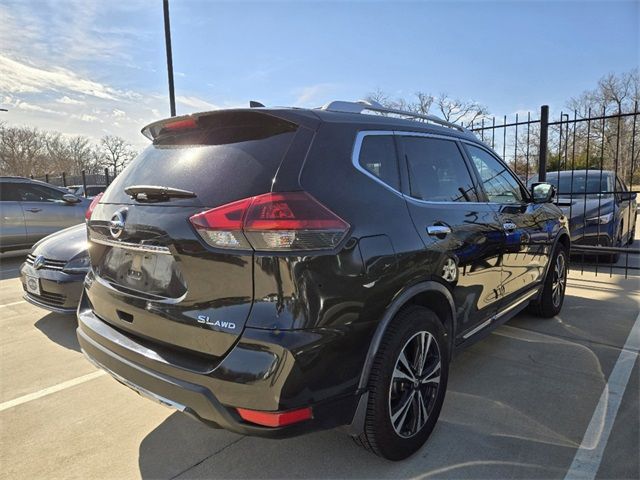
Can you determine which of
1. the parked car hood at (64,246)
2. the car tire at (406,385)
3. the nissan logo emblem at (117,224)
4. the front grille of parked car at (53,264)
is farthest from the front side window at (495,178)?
the front grille of parked car at (53,264)

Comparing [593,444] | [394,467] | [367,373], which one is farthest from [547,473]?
[367,373]

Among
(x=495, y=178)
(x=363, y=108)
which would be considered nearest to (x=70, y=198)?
(x=363, y=108)

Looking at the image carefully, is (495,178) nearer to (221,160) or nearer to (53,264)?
(221,160)

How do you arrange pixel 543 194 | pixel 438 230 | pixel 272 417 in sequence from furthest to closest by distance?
1. pixel 543 194
2. pixel 438 230
3. pixel 272 417

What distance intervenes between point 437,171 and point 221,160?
4.72 ft

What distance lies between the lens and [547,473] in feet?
7.68

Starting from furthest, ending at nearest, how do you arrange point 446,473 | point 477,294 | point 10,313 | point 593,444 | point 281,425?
1. point 10,313
2. point 477,294
3. point 593,444
4. point 446,473
5. point 281,425

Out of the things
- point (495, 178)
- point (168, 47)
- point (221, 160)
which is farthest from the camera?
point (168, 47)

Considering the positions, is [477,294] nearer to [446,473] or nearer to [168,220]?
[446,473]

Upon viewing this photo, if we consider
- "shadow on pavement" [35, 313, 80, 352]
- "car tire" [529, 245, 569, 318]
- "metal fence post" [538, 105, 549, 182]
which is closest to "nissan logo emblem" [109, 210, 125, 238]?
"shadow on pavement" [35, 313, 80, 352]

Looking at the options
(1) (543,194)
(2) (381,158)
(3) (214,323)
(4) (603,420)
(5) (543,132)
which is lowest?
(4) (603,420)

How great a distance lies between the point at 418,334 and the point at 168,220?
4.61 ft

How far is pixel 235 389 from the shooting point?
1860 millimetres

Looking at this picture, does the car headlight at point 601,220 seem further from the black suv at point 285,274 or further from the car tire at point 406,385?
the car tire at point 406,385
